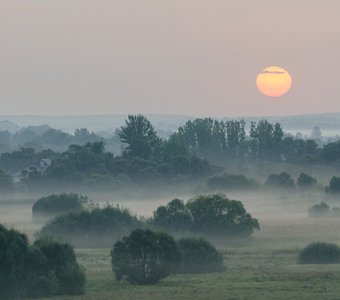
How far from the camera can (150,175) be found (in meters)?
148

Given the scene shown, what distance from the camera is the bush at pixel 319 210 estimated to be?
351 feet

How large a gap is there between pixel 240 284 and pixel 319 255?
1515cm

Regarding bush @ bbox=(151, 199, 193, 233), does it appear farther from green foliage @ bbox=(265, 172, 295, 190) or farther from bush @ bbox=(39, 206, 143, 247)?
green foliage @ bbox=(265, 172, 295, 190)

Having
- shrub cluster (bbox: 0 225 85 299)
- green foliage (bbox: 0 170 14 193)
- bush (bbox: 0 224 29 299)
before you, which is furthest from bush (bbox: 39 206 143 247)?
green foliage (bbox: 0 170 14 193)

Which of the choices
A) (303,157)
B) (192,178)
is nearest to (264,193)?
(192,178)

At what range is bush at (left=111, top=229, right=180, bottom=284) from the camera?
56.8 meters

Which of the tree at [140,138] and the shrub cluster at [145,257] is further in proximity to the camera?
the tree at [140,138]

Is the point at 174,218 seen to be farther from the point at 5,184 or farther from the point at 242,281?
the point at 5,184

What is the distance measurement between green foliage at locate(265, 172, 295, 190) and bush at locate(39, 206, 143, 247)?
4883 centimetres

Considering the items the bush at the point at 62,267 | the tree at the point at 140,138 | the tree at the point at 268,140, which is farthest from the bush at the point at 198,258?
the tree at the point at 268,140

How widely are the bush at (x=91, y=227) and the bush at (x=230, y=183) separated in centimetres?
4624

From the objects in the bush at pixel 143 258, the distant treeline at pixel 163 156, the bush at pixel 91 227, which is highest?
the distant treeline at pixel 163 156

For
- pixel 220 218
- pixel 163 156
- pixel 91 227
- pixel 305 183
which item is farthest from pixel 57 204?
pixel 163 156

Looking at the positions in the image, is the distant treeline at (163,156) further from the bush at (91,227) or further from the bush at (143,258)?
the bush at (143,258)
